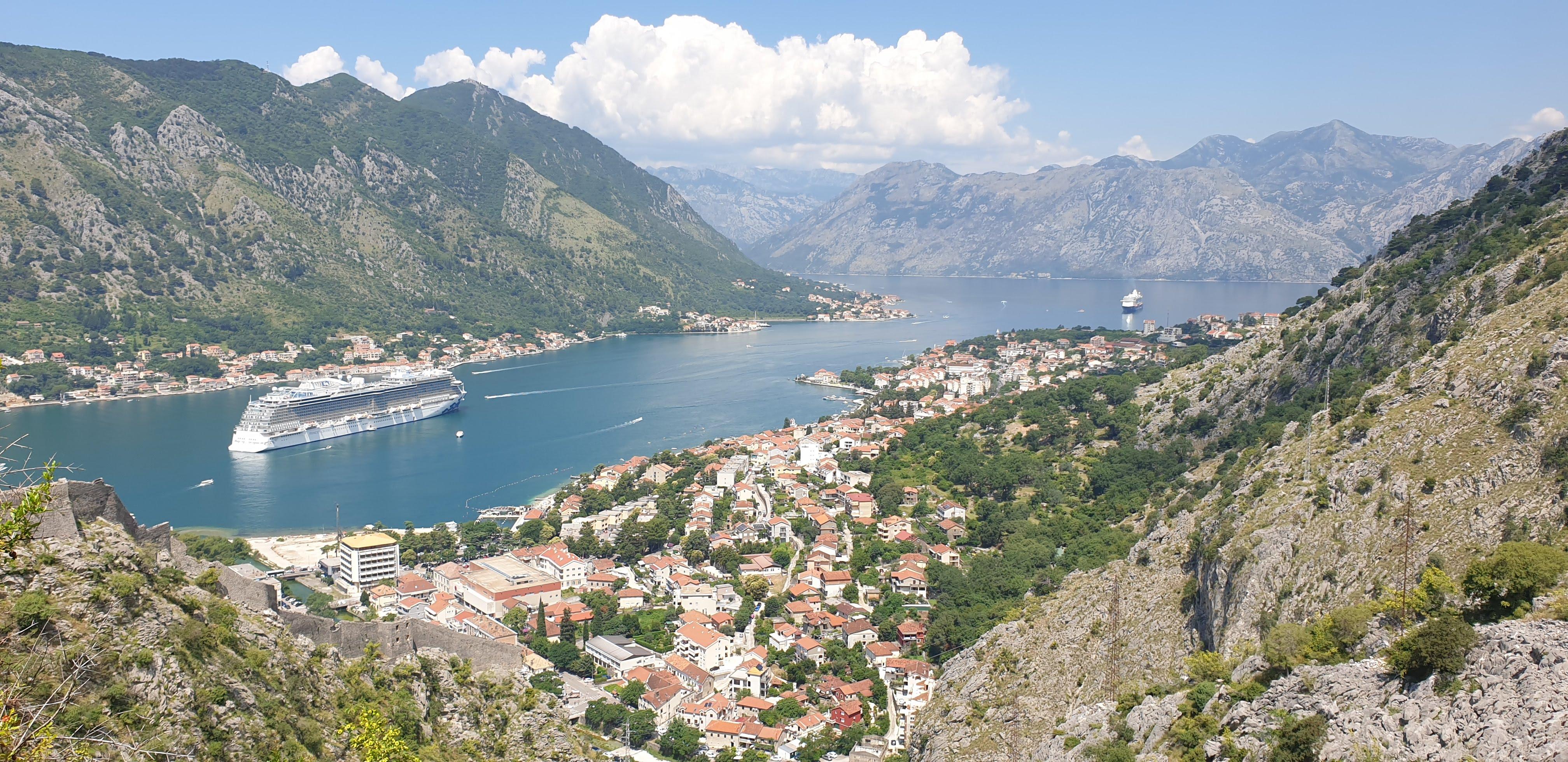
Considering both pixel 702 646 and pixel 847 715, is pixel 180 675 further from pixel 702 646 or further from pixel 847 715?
pixel 702 646

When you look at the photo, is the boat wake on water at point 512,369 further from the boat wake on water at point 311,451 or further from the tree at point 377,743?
the tree at point 377,743

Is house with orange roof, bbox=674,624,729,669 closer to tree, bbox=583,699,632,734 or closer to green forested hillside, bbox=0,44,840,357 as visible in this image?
tree, bbox=583,699,632,734

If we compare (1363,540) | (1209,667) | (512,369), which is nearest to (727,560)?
(1209,667)

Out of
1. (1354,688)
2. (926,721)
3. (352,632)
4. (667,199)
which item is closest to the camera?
(1354,688)

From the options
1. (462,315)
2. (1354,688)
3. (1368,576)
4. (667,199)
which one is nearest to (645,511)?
(1368,576)

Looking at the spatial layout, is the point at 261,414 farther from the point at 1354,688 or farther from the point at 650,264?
the point at 650,264
